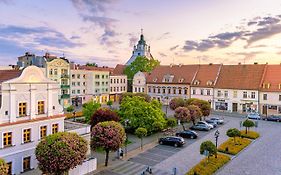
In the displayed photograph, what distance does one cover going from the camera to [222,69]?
64312 mm

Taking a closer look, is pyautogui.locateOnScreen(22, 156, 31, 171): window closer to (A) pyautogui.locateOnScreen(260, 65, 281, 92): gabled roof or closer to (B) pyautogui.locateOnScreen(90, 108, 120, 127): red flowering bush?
(B) pyautogui.locateOnScreen(90, 108, 120, 127): red flowering bush

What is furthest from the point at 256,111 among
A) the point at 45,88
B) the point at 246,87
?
the point at 45,88

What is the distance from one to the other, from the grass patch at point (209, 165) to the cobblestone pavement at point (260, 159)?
1.77ft

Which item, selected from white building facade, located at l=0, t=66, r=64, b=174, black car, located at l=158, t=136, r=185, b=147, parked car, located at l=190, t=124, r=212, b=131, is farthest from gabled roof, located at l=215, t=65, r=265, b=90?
white building facade, located at l=0, t=66, r=64, b=174

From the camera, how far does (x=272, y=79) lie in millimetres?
55406

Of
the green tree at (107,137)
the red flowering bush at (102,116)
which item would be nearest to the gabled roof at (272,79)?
the red flowering bush at (102,116)

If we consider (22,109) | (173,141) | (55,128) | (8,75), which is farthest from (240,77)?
(8,75)

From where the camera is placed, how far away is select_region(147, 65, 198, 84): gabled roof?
67312 mm

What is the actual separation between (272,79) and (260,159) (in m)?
33.0

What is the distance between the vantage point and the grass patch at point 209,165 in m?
23.3

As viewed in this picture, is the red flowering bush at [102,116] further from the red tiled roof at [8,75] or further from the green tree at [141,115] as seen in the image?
the red tiled roof at [8,75]

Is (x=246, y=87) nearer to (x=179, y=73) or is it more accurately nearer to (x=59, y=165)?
(x=179, y=73)

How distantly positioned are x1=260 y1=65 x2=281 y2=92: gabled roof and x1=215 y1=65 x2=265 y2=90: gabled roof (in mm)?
1053

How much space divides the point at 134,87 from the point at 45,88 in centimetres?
5208
